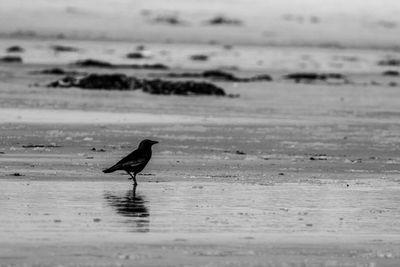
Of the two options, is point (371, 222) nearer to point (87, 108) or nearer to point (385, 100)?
point (87, 108)

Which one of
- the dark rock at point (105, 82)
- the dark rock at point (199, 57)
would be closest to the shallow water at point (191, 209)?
the dark rock at point (105, 82)

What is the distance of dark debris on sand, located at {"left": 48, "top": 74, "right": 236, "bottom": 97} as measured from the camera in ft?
103

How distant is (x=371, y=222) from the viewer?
11.4 metres

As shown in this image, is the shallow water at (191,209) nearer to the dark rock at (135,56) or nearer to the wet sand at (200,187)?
the wet sand at (200,187)

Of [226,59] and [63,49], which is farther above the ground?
[63,49]

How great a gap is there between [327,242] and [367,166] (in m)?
6.20

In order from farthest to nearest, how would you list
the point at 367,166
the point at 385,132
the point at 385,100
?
the point at 385,100, the point at 385,132, the point at 367,166

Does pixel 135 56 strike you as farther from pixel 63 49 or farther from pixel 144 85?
pixel 144 85

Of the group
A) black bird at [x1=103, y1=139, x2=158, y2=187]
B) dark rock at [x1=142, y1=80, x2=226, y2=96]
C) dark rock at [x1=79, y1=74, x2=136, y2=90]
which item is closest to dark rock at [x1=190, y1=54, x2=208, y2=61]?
dark rock at [x1=79, y1=74, x2=136, y2=90]

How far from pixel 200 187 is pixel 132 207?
172cm

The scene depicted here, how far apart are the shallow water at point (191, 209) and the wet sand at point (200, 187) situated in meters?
0.02

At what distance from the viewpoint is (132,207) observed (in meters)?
12.1

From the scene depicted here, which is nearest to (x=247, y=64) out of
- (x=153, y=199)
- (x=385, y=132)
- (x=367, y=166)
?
Answer: (x=385, y=132)

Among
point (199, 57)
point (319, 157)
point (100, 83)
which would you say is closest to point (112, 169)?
point (319, 157)
